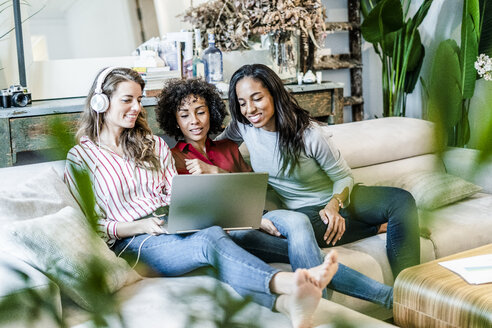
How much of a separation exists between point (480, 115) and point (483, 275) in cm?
168

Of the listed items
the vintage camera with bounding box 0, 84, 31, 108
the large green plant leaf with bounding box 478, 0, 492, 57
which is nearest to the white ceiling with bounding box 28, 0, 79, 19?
the vintage camera with bounding box 0, 84, 31, 108

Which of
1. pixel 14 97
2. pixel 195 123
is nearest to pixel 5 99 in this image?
pixel 14 97

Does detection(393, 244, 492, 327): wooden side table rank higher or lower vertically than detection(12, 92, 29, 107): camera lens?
lower

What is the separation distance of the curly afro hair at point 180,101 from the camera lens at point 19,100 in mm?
609

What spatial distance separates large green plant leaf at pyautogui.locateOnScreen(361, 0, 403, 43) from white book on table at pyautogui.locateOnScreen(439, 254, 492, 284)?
1.89m

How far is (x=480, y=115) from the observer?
0.79ft

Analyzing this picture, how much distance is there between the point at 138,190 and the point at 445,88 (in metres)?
1.83

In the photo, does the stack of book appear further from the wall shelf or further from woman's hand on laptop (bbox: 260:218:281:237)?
the wall shelf

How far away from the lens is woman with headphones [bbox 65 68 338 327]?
1.71 meters

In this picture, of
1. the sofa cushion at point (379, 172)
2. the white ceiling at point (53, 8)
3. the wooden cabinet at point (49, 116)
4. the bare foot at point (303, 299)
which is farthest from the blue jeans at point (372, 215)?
the white ceiling at point (53, 8)

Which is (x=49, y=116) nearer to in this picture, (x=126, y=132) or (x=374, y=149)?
(x=126, y=132)

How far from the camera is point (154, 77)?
112 inches

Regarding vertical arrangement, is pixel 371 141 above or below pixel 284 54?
below

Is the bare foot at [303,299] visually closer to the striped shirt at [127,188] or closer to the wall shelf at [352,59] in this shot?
the striped shirt at [127,188]
